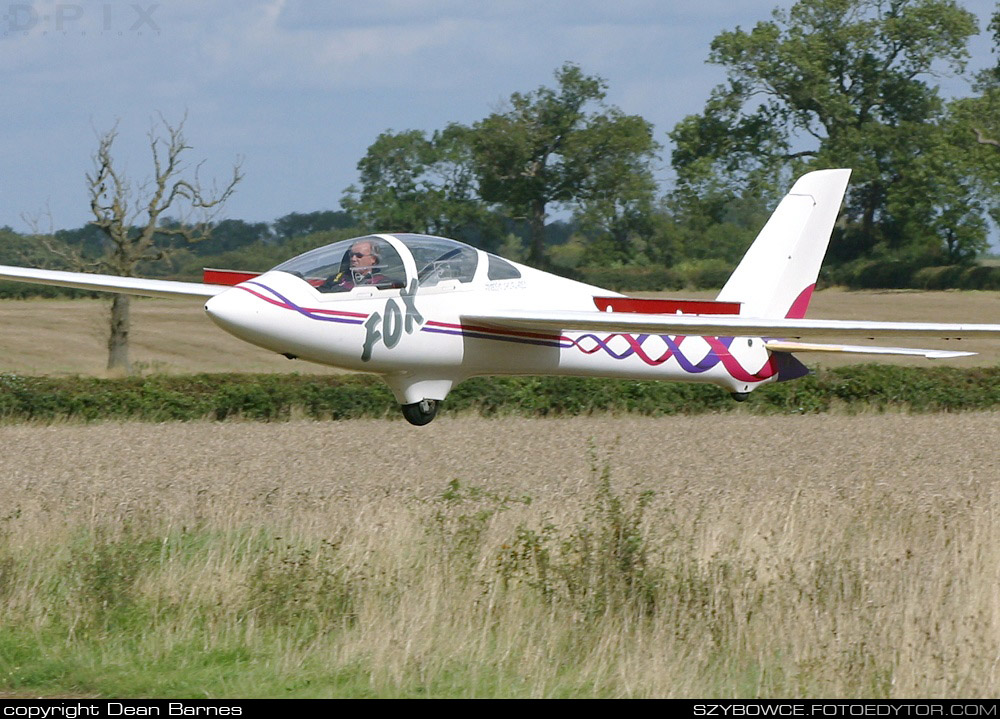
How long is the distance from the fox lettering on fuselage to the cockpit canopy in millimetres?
139

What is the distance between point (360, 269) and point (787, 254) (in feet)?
22.0

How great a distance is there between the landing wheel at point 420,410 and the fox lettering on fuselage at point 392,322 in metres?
0.93

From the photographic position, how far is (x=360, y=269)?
11711 mm

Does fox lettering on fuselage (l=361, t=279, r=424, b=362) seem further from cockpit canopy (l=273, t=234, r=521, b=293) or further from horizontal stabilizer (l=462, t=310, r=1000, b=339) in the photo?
horizontal stabilizer (l=462, t=310, r=1000, b=339)

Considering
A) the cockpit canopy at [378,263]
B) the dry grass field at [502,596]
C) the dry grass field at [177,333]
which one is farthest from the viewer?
the dry grass field at [177,333]

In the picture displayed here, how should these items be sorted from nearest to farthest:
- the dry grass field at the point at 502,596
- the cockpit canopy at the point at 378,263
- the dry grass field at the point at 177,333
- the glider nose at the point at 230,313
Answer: the dry grass field at the point at 502,596 → the glider nose at the point at 230,313 → the cockpit canopy at the point at 378,263 → the dry grass field at the point at 177,333

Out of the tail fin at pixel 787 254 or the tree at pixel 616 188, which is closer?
the tail fin at pixel 787 254

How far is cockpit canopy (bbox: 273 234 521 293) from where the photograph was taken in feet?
38.1

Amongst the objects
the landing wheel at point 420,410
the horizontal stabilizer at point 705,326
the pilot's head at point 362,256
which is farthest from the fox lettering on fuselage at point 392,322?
the landing wheel at point 420,410

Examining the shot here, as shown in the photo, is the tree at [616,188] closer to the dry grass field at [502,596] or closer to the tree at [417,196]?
the tree at [417,196]

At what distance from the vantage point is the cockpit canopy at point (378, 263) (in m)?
11.6

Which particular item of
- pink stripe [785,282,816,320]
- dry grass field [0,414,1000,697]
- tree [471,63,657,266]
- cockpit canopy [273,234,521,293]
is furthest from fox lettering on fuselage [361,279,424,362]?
tree [471,63,657,266]

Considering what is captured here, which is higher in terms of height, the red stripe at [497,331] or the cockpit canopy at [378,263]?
the cockpit canopy at [378,263]

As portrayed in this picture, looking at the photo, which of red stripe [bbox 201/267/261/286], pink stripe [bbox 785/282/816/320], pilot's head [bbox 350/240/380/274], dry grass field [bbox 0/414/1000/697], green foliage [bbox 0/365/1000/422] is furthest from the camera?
green foliage [bbox 0/365/1000/422]
